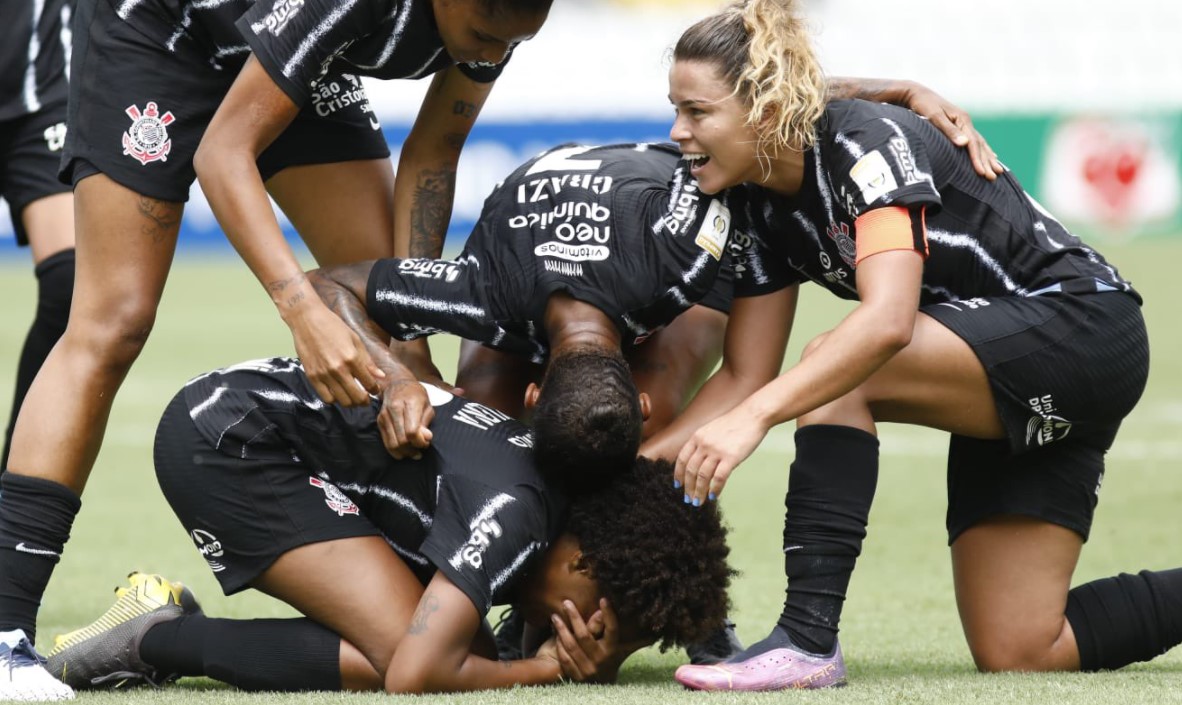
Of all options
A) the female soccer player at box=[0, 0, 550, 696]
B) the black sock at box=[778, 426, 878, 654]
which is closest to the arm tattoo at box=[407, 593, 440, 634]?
the female soccer player at box=[0, 0, 550, 696]

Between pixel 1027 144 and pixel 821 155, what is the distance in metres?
15.3

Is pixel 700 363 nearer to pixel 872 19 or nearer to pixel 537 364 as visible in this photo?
pixel 537 364

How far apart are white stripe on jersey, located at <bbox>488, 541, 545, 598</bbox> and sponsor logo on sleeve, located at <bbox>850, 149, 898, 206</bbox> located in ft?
3.49

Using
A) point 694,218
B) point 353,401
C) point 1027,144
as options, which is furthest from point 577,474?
point 1027,144

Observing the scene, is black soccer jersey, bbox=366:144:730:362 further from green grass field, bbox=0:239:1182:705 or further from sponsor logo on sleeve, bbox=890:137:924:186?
green grass field, bbox=0:239:1182:705

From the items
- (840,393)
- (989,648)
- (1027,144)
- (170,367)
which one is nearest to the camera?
(840,393)

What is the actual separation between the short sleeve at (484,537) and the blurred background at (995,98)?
13791mm

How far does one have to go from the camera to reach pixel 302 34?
3.74m

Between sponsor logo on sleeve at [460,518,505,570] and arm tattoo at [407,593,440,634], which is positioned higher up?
sponsor logo on sleeve at [460,518,505,570]

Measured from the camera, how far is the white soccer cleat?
3469mm

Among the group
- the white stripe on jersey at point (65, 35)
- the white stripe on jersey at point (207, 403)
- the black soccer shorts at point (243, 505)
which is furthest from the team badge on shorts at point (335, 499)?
the white stripe on jersey at point (65, 35)

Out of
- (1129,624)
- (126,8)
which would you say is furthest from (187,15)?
(1129,624)

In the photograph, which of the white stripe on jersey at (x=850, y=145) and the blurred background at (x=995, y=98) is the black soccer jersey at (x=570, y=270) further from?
the blurred background at (x=995, y=98)

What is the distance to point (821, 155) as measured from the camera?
3.78m
